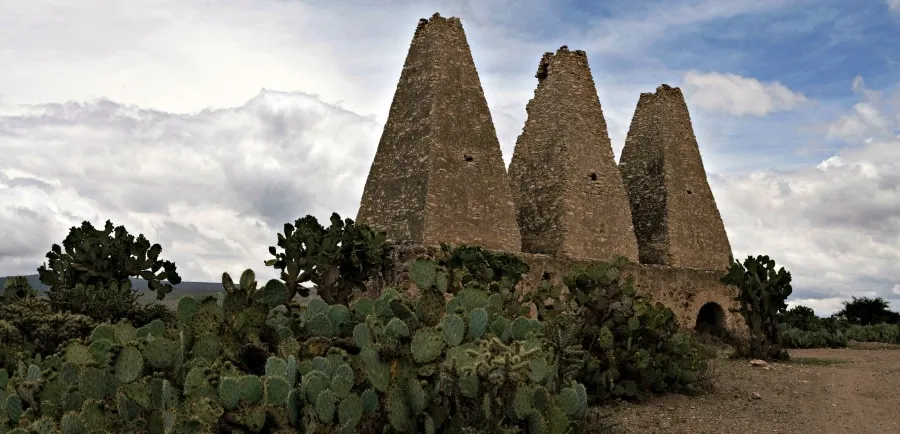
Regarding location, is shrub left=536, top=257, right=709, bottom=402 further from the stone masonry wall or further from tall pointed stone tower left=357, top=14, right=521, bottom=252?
tall pointed stone tower left=357, top=14, right=521, bottom=252

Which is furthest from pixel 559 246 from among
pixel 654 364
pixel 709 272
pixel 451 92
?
pixel 654 364

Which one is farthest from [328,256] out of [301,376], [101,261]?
[301,376]

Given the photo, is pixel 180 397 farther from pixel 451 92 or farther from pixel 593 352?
pixel 451 92

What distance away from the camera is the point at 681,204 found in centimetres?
2248

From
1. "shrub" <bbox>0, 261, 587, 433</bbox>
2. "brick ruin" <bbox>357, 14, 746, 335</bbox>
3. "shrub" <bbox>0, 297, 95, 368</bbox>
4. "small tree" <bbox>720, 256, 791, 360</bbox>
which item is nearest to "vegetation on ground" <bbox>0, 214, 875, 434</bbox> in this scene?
→ "shrub" <bbox>0, 261, 587, 433</bbox>

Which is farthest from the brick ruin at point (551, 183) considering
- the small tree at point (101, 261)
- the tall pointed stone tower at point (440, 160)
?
the small tree at point (101, 261)

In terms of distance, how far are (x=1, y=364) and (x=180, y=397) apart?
5.27 metres

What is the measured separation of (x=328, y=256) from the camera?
12898 mm

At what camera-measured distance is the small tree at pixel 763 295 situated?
16.2m

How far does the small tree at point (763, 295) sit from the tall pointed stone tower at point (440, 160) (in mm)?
4884

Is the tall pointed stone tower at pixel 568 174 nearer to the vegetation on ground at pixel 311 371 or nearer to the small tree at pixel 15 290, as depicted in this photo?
the vegetation on ground at pixel 311 371

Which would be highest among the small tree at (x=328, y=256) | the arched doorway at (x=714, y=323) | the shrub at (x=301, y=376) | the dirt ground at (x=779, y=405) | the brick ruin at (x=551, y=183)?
the brick ruin at (x=551, y=183)

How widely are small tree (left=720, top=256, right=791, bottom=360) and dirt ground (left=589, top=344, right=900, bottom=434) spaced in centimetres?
189

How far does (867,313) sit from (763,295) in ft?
62.3
